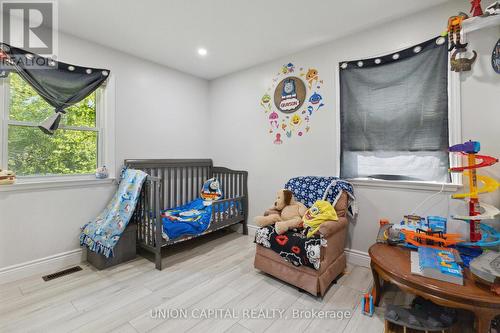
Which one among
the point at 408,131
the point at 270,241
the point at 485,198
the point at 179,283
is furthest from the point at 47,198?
the point at 485,198

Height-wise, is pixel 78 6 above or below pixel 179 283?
above

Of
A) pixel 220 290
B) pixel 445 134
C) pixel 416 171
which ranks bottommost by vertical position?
pixel 220 290

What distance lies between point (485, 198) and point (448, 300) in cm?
118

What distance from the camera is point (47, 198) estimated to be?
230cm

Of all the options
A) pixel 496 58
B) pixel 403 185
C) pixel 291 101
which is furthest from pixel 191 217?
pixel 496 58

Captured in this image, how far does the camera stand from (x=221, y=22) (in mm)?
2252

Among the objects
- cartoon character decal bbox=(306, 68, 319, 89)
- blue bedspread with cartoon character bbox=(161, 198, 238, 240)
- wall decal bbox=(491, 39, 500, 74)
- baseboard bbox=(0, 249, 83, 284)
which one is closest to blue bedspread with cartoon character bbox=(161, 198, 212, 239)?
blue bedspread with cartoon character bbox=(161, 198, 238, 240)

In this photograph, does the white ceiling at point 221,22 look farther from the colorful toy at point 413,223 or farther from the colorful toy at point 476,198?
the colorful toy at point 413,223

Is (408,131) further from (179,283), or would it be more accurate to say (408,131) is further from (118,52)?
(118,52)

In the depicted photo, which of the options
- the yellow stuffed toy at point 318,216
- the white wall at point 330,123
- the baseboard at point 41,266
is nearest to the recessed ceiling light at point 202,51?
the white wall at point 330,123

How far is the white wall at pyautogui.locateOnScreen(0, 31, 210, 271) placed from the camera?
2166 mm

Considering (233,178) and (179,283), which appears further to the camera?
(233,178)

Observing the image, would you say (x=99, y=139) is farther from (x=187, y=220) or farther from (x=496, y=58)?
(x=496, y=58)
